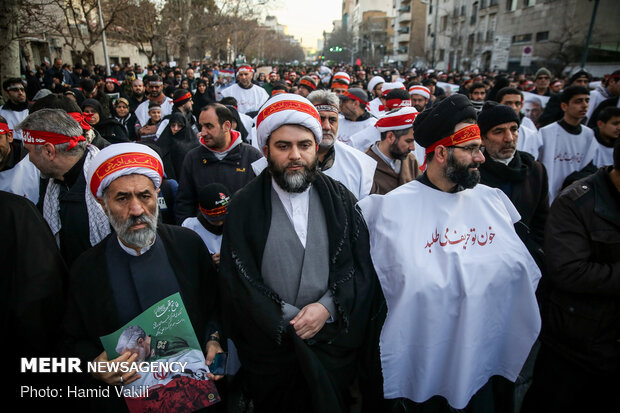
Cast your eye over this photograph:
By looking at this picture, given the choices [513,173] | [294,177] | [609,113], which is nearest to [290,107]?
[294,177]

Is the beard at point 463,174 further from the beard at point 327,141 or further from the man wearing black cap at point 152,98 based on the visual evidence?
the man wearing black cap at point 152,98

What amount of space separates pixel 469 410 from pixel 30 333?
2864mm

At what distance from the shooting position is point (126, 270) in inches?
80.7

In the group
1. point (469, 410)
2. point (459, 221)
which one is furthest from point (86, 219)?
point (469, 410)

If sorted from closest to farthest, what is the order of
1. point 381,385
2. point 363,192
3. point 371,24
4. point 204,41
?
1. point 381,385
2. point 363,192
3. point 204,41
4. point 371,24

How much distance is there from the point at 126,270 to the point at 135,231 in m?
0.24

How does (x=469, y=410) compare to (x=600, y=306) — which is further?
(x=469, y=410)

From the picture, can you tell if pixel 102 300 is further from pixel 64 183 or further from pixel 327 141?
pixel 327 141

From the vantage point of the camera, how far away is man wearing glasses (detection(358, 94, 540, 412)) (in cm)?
215

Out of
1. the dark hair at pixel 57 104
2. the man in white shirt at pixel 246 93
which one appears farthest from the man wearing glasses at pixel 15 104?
the man in white shirt at pixel 246 93

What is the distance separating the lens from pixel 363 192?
332 centimetres

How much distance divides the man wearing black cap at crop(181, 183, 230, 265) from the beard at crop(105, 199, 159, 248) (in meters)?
0.73

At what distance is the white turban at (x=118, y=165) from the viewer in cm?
206

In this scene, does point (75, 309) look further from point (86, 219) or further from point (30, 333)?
point (86, 219)
